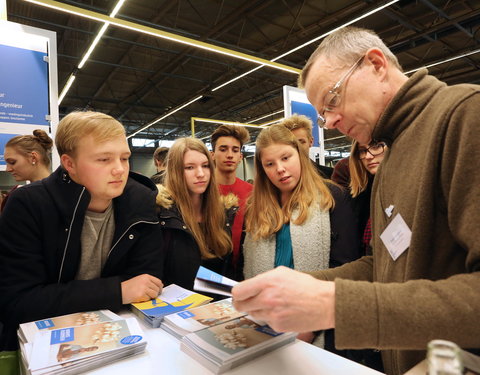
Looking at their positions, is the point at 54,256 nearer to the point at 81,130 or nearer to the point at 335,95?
the point at 81,130

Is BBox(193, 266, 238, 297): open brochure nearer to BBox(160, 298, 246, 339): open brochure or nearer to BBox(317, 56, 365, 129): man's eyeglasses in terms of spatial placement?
BBox(160, 298, 246, 339): open brochure

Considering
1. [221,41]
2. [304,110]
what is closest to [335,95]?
[304,110]

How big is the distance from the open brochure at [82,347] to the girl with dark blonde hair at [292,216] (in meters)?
0.92

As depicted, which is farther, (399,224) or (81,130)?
(81,130)

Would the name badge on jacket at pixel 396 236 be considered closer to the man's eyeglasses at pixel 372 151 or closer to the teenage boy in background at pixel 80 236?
the teenage boy in background at pixel 80 236

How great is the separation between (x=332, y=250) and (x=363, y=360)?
0.59m

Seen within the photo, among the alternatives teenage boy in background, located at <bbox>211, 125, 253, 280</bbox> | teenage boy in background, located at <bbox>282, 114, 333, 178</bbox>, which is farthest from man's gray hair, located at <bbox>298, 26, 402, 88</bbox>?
teenage boy in background, located at <bbox>211, 125, 253, 280</bbox>

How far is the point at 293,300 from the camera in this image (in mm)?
685

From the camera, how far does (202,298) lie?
52.1 inches

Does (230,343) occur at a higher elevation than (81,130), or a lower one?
lower

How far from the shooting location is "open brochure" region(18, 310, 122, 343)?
3.44 ft

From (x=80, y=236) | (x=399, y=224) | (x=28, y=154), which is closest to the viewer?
(x=399, y=224)

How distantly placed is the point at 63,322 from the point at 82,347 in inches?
10.6

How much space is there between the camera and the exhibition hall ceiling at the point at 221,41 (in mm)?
6883
